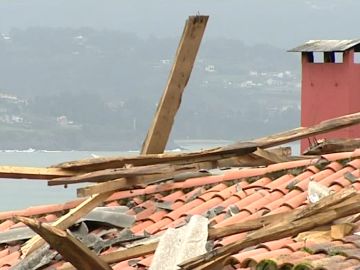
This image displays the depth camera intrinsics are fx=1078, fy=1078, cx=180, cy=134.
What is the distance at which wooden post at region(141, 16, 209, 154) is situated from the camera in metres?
10.4

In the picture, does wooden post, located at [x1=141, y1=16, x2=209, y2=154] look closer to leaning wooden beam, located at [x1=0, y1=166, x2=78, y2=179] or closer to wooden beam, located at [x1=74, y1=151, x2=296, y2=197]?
wooden beam, located at [x1=74, y1=151, x2=296, y2=197]

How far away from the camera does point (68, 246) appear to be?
723 cm

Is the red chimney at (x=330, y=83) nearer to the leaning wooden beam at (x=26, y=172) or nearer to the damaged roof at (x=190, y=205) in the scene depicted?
the damaged roof at (x=190, y=205)

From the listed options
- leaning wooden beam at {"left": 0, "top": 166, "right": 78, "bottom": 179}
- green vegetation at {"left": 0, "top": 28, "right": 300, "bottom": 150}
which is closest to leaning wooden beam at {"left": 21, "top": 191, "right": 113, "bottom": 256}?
leaning wooden beam at {"left": 0, "top": 166, "right": 78, "bottom": 179}

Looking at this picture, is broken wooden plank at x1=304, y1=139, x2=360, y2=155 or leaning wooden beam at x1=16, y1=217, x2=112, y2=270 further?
broken wooden plank at x1=304, y1=139, x2=360, y2=155

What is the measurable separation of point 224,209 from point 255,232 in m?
1.61

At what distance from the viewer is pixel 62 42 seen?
61.0m

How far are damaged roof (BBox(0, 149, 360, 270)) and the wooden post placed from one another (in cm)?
44

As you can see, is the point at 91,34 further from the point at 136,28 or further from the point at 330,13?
the point at 136,28

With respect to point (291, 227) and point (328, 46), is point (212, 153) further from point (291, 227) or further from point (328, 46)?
point (328, 46)

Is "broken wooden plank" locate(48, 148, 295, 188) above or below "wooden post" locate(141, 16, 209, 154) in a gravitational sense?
below

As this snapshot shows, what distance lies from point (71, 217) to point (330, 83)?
6.06 m

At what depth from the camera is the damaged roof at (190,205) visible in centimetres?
884

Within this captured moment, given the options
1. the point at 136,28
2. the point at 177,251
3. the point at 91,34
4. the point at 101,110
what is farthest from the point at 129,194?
the point at 136,28
